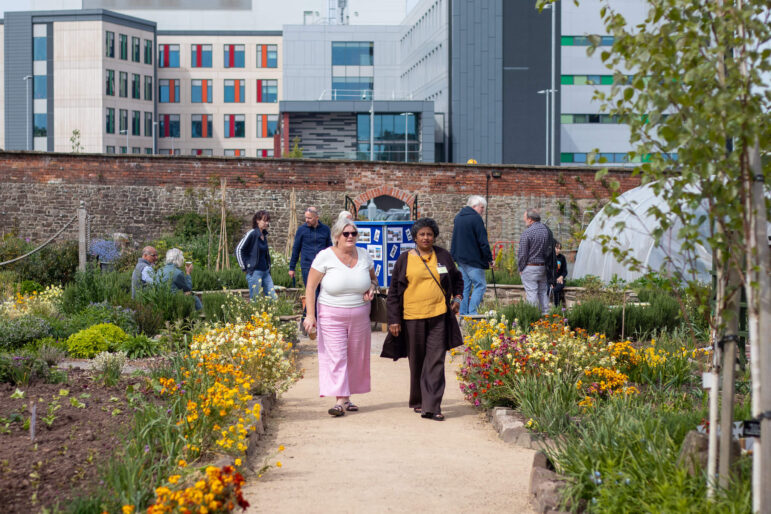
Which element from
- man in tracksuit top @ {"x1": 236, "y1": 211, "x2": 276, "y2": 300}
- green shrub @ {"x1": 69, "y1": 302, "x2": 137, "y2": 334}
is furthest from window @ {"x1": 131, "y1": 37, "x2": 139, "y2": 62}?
green shrub @ {"x1": 69, "y1": 302, "x2": 137, "y2": 334}

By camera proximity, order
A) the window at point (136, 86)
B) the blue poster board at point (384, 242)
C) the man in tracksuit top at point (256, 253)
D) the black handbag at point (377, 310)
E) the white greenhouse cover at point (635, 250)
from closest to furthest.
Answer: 1. the black handbag at point (377, 310)
2. the man in tracksuit top at point (256, 253)
3. the blue poster board at point (384, 242)
4. the white greenhouse cover at point (635, 250)
5. the window at point (136, 86)

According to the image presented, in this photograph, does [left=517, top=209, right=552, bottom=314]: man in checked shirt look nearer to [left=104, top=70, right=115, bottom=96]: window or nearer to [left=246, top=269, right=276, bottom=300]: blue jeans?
[left=246, top=269, right=276, bottom=300]: blue jeans

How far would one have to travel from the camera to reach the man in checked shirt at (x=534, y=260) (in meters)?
12.1

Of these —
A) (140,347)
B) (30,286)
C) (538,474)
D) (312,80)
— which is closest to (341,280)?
(538,474)

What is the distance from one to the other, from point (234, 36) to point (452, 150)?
27.8 metres

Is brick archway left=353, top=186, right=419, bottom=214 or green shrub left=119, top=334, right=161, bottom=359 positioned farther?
brick archway left=353, top=186, right=419, bottom=214

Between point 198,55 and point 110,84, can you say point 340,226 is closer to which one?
point 110,84

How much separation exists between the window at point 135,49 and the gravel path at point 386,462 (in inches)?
2579

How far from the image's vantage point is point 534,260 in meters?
12.1

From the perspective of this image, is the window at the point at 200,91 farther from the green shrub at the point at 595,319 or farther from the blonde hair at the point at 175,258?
the green shrub at the point at 595,319

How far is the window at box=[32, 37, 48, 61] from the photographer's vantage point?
221 ft

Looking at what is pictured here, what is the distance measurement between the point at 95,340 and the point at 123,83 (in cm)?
6257

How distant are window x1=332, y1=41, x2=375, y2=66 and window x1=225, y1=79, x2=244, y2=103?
1278cm

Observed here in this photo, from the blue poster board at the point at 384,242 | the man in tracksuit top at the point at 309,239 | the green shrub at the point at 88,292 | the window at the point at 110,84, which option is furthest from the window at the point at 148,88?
the man in tracksuit top at the point at 309,239
